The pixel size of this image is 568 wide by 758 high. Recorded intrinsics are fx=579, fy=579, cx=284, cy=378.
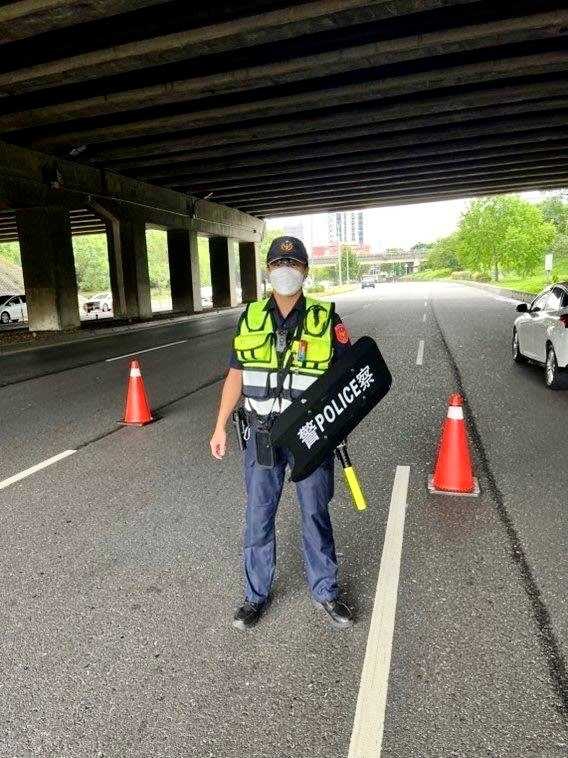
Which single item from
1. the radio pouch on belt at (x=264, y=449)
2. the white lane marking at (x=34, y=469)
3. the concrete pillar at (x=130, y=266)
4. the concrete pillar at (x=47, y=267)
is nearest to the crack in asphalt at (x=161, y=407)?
the white lane marking at (x=34, y=469)

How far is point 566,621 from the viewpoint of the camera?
3.02 m

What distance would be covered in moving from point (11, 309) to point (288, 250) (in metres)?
33.2

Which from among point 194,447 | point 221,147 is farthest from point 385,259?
point 194,447

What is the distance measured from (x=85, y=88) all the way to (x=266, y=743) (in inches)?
667

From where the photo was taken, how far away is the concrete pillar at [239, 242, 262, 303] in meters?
43.2

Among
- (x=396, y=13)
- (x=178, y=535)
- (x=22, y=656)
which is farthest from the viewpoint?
(x=396, y=13)

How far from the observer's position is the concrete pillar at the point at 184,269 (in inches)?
1323

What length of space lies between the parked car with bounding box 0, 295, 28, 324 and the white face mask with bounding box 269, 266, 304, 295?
32175 mm

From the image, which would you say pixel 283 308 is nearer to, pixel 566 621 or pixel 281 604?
pixel 281 604

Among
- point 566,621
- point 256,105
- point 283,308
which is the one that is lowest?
point 566,621

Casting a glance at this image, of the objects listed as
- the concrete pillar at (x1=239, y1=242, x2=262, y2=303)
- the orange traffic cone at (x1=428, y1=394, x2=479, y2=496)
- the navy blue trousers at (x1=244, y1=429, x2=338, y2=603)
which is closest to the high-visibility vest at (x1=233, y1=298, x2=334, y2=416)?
the navy blue trousers at (x1=244, y1=429, x2=338, y2=603)

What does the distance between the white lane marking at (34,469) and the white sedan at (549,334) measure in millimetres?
6975

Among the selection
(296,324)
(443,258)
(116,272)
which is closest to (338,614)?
(296,324)

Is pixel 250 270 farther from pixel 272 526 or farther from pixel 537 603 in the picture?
pixel 537 603
